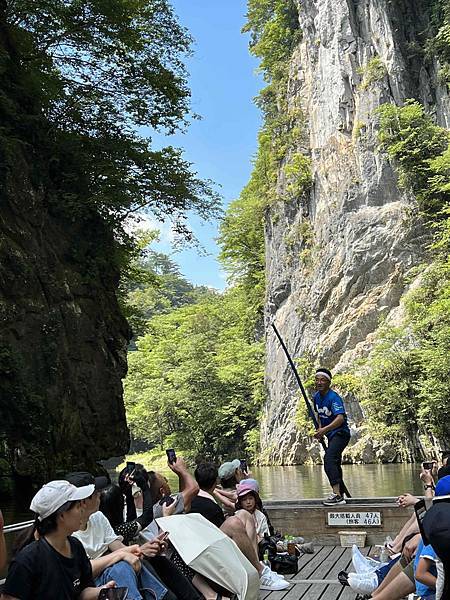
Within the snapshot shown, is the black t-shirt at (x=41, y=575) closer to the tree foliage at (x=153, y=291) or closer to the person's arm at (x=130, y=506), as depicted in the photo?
the person's arm at (x=130, y=506)

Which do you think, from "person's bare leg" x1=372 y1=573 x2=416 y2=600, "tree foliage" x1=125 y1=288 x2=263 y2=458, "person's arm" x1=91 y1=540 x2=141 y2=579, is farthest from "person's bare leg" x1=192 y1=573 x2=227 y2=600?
"tree foliage" x1=125 y1=288 x2=263 y2=458

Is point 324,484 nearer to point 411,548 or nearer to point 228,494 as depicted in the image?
point 228,494

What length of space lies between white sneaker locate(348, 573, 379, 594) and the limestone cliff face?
2354 centimetres

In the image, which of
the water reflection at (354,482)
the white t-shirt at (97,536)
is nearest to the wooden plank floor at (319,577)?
the white t-shirt at (97,536)

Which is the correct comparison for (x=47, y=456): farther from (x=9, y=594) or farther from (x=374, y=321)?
(x=374, y=321)

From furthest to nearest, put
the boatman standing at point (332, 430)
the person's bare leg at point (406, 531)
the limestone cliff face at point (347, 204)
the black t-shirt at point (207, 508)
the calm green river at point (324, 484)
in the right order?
the limestone cliff face at point (347, 204), the calm green river at point (324, 484), the boatman standing at point (332, 430), the person's bare leg at point (406, 531), the black t-shirt at point (207, 508)

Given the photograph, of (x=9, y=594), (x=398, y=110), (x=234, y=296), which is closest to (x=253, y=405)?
(x=234, y=296)

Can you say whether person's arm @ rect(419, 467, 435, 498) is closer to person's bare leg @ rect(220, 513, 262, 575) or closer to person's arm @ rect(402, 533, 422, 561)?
person's arm @ rect(402, 533, 422, 561)

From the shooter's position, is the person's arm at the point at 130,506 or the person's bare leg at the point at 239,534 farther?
the person's arm at the point at 130,506

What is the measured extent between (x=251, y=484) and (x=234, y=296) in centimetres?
3980

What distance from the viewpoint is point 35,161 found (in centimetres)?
1462

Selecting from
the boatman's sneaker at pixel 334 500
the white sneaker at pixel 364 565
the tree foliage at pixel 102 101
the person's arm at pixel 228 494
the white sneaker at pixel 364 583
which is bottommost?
the white sneaker at pixel 364 583

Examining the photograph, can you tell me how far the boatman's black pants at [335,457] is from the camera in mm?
6965

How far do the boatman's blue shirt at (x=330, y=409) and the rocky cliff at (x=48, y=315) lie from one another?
636cm
